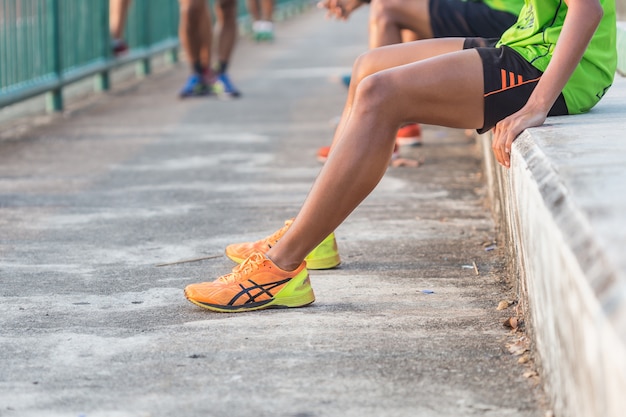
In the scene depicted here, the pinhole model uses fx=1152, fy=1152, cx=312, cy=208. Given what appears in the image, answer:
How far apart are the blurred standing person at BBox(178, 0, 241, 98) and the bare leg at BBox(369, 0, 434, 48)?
425 centimetres

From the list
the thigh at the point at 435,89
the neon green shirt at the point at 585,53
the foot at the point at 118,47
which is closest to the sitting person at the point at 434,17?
the neon green shirt at the point at 585,53

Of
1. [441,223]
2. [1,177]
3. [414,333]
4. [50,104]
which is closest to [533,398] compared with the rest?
[414,333]

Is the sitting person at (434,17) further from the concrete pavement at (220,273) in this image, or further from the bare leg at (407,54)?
the bare leg at (407,54)

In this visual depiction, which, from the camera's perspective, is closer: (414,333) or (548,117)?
(414,333)

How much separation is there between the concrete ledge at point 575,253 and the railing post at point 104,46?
7203 mm

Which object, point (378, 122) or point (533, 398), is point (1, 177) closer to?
point (378, 122)

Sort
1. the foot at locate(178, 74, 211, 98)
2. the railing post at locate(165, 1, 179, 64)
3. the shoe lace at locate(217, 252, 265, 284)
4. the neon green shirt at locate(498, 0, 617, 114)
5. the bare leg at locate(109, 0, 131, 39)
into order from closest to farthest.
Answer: the neon green shirt at locate(498, 0, 617, 114) → the shoe lace at locate(217, 252, 265, 284) → the foot at locate(178, 74, 211, 98) → the bare leg at locate(109, 0, 131, 39) → the railing post at locate(165, 1, 179, 64)

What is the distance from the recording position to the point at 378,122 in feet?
10.9

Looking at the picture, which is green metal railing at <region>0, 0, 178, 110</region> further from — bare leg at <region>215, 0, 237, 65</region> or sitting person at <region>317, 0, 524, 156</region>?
sitting person at <region>317, 0, 524, 156</region>

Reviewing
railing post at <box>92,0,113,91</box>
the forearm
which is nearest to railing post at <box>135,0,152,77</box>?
railing post at <box>92,0,113,91</box>

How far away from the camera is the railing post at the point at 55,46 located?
872cm

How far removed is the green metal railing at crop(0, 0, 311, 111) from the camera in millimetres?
7719

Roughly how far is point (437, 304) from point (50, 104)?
600 cm

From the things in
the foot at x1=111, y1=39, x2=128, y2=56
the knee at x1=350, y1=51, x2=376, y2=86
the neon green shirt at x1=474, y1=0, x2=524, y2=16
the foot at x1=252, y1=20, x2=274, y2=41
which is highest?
the neon green shirt at x1=474, y1=0, x2=524, y2=16
